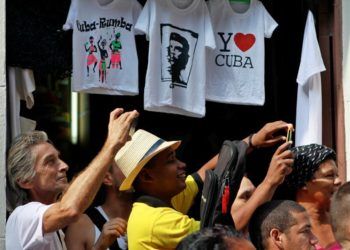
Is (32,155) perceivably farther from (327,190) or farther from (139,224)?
(327,190)

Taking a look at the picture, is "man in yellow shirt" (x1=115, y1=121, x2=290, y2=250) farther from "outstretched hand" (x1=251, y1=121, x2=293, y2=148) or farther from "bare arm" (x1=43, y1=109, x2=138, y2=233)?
"bare arm" (x1=43, y1=109, x2=138, y2=233)

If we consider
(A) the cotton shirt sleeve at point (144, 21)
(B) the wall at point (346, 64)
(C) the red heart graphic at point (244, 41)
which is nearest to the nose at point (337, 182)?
(B) the wall at point (346, 64)

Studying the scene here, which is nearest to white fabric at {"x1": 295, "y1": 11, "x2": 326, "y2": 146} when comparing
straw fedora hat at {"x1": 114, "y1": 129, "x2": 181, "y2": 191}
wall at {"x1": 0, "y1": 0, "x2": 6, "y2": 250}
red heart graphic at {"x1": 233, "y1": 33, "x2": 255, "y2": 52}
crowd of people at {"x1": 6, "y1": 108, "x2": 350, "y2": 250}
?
red heart graphic at {"x1": 233, "y1": 33, "x2": 255, "y2": 52}

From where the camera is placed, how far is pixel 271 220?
5.24m

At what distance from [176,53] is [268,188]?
1.30 m

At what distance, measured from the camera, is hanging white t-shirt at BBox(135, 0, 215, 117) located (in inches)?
252

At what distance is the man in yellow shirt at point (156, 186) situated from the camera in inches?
206

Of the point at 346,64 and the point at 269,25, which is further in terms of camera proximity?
the point at 269,25

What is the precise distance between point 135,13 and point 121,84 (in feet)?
1.51

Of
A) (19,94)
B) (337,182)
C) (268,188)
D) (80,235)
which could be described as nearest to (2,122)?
(19,94)

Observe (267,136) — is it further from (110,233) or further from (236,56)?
(110,233)

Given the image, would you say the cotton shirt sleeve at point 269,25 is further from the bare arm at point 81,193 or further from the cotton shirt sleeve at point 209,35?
the bare arm at point 81,193

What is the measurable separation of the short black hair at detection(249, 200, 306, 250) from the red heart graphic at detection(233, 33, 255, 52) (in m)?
1.62

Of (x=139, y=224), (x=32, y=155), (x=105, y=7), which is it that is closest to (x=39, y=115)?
(x=105, y=7)
